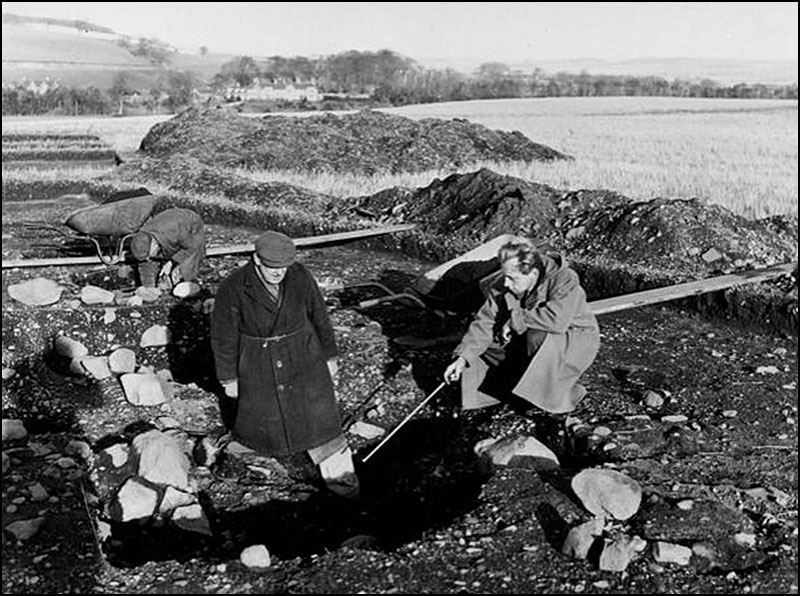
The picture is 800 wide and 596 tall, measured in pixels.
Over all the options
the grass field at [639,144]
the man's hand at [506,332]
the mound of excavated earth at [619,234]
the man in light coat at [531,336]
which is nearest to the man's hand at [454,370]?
the man in light coat at [531,336]

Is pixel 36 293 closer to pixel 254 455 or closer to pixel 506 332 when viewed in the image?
pixel 254 455

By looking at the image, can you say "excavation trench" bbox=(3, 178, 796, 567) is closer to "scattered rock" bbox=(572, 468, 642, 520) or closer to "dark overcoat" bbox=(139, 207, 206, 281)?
"scattered rock" bbox=(572, 468, 642, 520)

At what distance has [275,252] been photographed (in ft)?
15.0

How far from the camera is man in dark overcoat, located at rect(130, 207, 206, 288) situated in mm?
8055

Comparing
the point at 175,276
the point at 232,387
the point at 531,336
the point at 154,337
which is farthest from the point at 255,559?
the point at 175,276

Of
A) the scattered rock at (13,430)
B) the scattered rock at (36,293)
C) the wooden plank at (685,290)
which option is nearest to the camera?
the scattered rock at (13,430)

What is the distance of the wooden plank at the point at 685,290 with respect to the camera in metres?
7.12

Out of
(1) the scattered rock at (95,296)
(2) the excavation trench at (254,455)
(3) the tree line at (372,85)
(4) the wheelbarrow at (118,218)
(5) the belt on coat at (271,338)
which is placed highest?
(3) the tree line at (372,85)

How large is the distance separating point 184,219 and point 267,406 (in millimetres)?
3650

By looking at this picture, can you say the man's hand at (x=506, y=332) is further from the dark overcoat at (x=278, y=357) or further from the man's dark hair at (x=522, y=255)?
the dark overcoat at (x=278, y=357)

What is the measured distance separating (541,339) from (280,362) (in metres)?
1.60

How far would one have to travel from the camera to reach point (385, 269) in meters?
10.2

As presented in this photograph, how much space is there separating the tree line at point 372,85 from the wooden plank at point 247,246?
1278cm

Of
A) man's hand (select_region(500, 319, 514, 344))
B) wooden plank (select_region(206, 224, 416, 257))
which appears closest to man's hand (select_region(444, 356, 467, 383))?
man's hand (select_region(500, 319, 514, 344))
